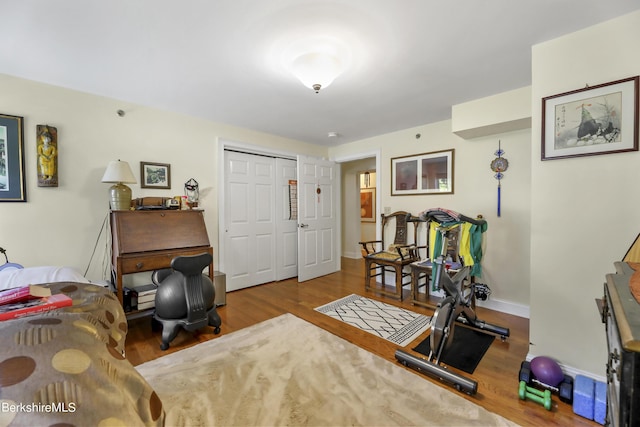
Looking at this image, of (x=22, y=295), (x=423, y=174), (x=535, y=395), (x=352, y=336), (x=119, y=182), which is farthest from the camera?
(x=423, y=174)

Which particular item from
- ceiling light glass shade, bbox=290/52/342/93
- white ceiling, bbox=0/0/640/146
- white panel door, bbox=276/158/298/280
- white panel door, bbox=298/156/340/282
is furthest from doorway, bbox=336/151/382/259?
ceiling light glass shade, bbox=290/52/342/93

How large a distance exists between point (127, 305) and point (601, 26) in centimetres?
439

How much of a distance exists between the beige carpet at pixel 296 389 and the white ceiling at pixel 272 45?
7.78 feet

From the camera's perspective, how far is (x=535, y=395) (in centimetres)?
166

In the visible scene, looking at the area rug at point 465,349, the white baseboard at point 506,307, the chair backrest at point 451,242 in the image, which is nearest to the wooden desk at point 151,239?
the area rug at point 465,349

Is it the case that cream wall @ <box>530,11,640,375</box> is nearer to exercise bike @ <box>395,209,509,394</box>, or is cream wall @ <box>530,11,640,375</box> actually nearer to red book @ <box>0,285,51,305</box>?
exercise bike @ <box>395,209,509,394</box>

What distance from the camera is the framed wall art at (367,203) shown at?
673 cm

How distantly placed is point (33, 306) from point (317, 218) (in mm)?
3766

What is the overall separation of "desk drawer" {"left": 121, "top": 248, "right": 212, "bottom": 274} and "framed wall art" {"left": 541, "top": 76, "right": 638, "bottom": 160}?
3.35 metres

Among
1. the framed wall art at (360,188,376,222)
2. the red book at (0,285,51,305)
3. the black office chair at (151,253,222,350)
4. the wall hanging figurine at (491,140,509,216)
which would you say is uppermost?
the wall hanging figurine at (491,140,509,216)

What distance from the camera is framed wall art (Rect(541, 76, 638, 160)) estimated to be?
160 centimetres

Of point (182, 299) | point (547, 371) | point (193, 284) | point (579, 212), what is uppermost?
point (579, 212)

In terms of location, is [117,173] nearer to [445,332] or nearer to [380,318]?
[380,318]

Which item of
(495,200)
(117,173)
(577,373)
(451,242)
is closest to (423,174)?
(495,200)
